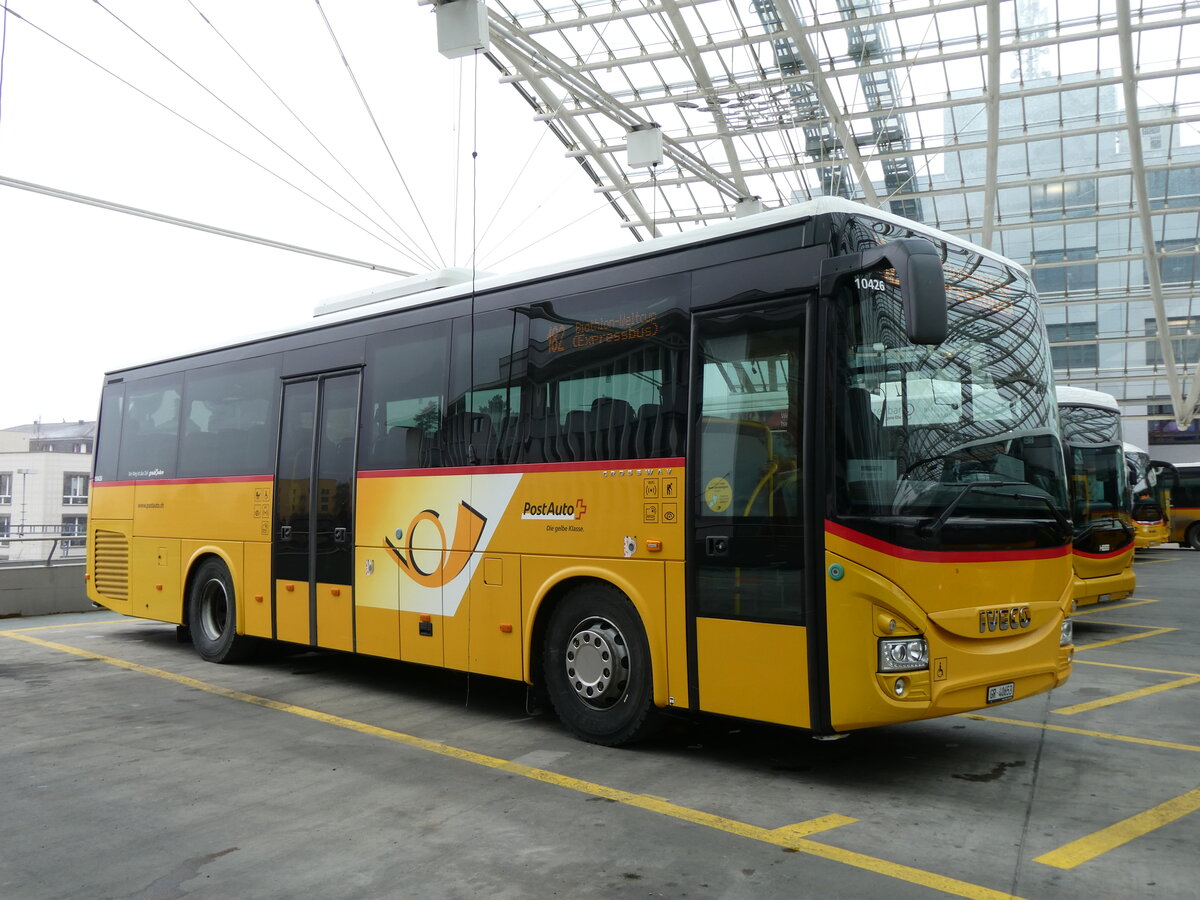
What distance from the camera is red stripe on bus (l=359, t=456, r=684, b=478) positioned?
20.4ft

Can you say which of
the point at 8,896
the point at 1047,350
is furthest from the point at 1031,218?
the point at 8,896

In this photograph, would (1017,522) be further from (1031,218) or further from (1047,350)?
(1031,218)

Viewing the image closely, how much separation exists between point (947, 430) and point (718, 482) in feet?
4.17

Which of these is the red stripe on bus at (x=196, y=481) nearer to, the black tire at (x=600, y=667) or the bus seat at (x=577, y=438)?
the bus seat at (x=577, y=438)

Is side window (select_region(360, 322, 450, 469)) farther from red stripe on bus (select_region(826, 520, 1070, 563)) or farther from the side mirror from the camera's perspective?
the side mirror

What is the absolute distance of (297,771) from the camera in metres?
6.01

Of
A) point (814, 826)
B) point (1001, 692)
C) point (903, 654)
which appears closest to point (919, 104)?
point (1001, 692)

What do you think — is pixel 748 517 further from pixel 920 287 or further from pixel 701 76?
pixel 701 76

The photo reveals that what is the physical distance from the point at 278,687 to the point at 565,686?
3488mm

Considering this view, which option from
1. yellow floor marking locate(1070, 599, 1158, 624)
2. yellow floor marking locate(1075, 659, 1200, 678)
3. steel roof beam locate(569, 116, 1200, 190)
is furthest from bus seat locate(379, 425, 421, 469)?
steel roof beam locate(569, 116, 1200, 190)

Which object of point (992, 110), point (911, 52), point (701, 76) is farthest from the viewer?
point (701, 76)

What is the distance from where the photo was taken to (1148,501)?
30188 mm

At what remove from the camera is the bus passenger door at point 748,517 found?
5.44 m

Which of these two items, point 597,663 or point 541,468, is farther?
point 541,468
